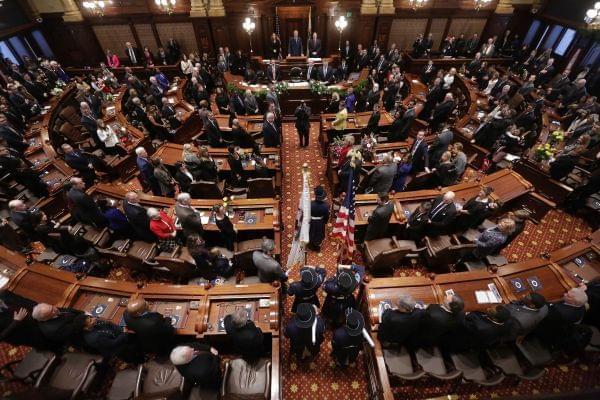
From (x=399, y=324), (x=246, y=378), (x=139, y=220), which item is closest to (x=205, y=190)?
(x=139, y=220)

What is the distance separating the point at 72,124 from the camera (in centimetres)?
1018

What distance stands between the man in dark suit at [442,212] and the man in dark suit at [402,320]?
2.26 metres

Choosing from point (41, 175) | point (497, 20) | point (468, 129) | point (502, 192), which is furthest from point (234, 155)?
point (497, 20)

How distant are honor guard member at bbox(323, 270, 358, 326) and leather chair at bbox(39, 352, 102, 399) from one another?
348 centimetres

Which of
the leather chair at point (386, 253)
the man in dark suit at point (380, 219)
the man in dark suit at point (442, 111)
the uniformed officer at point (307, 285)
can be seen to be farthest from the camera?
the man in dark suit at point (442, 111)

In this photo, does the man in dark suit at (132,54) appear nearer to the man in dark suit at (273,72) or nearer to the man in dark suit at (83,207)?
the man in dark suit at (273,72)

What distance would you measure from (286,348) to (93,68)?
17.4 metres

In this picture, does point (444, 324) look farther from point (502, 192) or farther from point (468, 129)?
point (468, 129)

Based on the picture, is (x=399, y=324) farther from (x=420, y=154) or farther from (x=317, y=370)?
(x=420, y=154)

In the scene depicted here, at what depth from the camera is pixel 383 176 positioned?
651 cm

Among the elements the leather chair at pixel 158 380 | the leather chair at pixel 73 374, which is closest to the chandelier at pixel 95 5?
the leather chair at pixel 73 374

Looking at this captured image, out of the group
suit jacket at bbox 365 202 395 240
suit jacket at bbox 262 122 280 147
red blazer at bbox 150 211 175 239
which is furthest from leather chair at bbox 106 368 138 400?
suit jacket at bbox 262 122 280 147

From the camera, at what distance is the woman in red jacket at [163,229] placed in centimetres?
530

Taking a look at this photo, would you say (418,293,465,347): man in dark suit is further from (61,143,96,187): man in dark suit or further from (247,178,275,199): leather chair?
(61,143,96,187): man in dark suit
